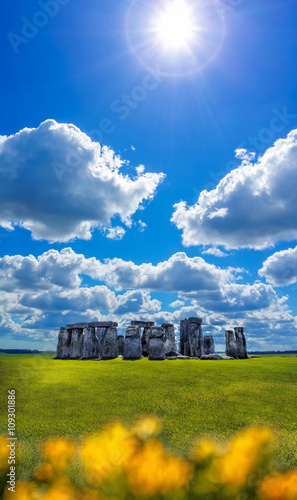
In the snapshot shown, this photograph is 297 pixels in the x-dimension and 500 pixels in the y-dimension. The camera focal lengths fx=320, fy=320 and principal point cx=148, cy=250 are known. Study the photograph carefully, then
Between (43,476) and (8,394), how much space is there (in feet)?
19.2

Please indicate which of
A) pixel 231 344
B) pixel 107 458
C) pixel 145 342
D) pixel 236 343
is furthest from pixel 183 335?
pixel 107 458

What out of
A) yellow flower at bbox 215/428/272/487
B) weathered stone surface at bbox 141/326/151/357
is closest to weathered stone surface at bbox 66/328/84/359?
weathered stone surface at bbox 141/326/151/357

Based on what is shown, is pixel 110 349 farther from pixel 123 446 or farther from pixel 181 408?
pixel 123 446

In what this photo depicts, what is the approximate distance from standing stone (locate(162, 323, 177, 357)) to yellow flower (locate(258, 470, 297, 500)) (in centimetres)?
1956

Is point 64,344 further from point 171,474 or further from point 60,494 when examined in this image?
point 171,474

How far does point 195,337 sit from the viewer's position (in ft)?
73.5

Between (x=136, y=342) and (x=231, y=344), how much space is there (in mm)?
6474

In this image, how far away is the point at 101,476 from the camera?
119cm

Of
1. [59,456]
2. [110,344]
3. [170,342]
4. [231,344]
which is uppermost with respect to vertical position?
[59,456]

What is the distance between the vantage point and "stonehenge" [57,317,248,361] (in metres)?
17.8

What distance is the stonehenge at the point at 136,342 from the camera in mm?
17750

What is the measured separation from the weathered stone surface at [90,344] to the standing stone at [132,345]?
3.63 metres

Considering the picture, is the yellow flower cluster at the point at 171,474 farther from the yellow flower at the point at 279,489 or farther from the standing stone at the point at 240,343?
the standing stone at the point at 240,343

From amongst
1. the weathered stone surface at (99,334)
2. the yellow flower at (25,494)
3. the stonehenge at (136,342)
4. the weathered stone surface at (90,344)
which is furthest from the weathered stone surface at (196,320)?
the yellow flower at (25,494)
